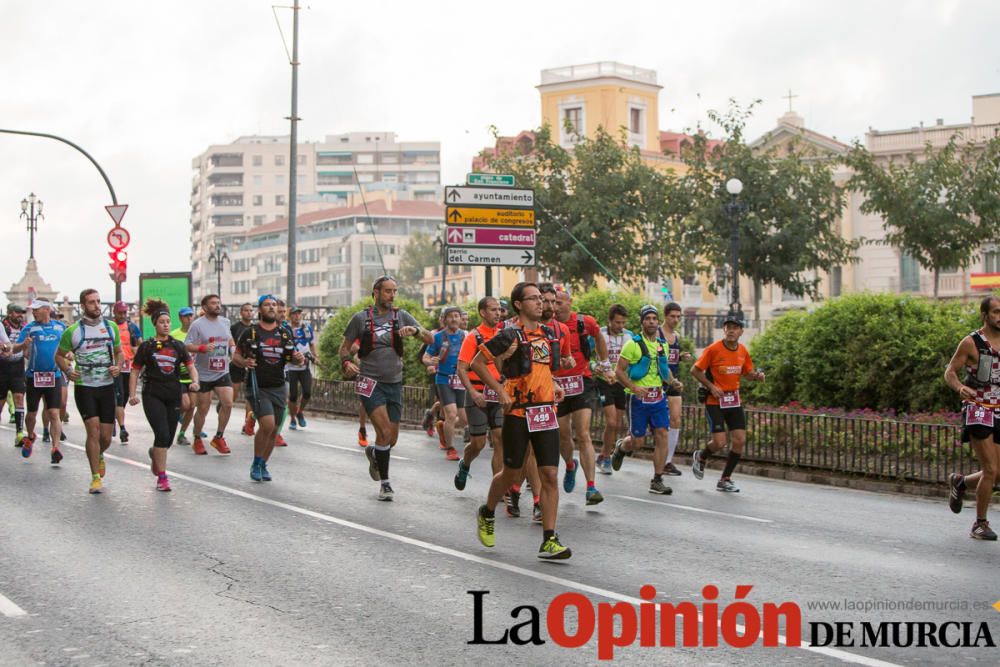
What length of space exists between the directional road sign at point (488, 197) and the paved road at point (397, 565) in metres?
7.87

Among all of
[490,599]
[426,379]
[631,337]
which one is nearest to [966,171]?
[426,379]

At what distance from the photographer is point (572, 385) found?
1306 cm

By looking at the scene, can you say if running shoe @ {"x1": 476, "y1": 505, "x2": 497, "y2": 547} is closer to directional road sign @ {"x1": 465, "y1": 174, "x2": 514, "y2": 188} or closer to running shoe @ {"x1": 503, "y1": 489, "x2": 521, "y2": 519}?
running shoe @ {"x1": 503, "y1": 489, "x2": 521, "y2": 519}

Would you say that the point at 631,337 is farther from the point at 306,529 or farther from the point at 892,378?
the point at 892,378

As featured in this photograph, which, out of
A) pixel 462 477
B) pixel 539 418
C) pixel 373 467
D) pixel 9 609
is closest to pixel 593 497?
pixel 462 477

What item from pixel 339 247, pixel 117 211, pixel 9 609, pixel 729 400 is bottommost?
pixel 9 609

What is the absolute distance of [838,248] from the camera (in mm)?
47375

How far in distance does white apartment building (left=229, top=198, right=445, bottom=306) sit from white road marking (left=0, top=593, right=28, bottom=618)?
122 m

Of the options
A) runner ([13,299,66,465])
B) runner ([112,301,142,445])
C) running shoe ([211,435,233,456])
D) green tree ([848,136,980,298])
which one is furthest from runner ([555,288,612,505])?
green tree ([848,136,980,298])

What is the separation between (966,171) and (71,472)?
34.5 meters

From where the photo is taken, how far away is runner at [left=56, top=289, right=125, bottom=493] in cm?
1367

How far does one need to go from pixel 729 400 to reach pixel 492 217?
9.10 m

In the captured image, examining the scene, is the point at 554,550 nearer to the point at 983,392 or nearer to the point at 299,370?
the point at 983,392

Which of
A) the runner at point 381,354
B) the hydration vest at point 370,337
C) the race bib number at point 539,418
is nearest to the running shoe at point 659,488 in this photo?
the runner at point 381,354
